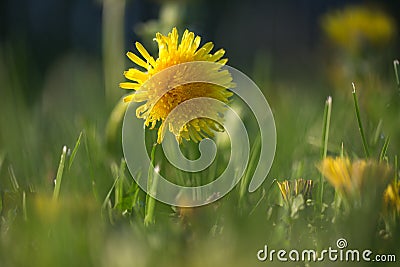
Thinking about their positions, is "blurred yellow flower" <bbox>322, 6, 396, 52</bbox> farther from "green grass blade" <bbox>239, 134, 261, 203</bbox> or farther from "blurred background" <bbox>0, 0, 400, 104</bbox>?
"green grass blade" <bbox>239, 134, 261, 203</bbox>

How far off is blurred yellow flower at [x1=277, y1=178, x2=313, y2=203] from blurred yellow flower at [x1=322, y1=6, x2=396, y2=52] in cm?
107

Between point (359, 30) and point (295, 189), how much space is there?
1153 mm

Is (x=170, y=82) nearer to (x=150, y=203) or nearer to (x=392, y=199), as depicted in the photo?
(x=150, y=203)

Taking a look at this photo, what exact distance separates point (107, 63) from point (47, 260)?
3.81 ft

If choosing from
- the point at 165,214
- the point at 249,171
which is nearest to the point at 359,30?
the point at 249,171

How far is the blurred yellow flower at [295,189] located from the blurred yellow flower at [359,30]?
107cm

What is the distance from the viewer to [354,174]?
2.22 feet

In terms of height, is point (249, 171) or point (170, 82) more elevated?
point (170, 82)

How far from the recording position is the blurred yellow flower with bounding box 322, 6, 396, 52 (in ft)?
5.67

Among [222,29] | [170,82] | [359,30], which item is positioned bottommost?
[170,82]

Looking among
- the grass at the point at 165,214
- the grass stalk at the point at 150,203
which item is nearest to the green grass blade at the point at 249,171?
the grass at the point at 165,214

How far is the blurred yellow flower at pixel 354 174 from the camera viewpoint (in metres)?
0.66

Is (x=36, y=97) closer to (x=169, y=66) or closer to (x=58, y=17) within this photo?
(x=169, y=66)

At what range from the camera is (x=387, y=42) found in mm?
1756
